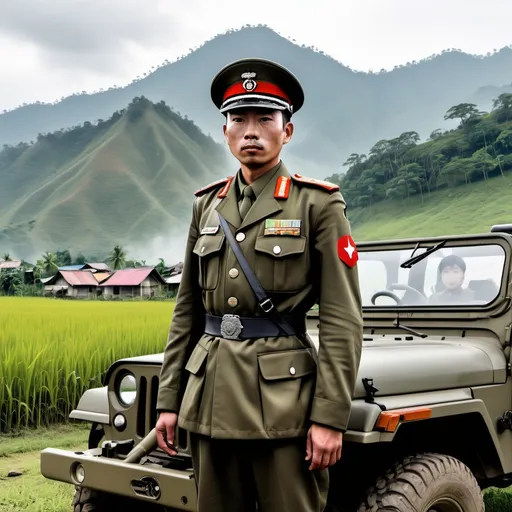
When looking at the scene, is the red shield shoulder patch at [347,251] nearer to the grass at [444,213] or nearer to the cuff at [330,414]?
the cuff at [330,414]

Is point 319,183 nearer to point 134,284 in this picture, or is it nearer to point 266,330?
point 266,330

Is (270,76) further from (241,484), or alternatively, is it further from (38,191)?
(38,191)

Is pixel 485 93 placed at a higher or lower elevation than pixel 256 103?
higher

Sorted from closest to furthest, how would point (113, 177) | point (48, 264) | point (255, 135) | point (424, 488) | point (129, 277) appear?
point (255, 135)
point (424, 488)
point (129, 277)
point (48, 264)
point (113, 177)

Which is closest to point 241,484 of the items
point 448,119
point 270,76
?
point 270,76

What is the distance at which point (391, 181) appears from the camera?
71.1 meters

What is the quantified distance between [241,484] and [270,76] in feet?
4.23

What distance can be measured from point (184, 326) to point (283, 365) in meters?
0.47

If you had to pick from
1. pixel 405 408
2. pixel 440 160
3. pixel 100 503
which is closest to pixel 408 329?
pixel 405 408

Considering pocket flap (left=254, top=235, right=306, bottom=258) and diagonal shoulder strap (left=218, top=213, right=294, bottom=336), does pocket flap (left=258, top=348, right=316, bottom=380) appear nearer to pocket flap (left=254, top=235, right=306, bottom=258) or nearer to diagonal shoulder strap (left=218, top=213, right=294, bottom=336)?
diagonal shoulder strap (left=218, top=213, right=294, bottom=336)

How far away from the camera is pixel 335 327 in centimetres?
242

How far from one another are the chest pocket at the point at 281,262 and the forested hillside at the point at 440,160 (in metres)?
54.7

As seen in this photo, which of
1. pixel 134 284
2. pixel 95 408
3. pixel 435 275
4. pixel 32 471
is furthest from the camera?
pixel 134 284

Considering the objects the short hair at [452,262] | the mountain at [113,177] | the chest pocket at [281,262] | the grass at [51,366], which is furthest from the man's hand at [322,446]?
the mountain at [113,177]
